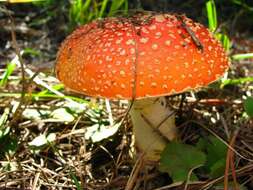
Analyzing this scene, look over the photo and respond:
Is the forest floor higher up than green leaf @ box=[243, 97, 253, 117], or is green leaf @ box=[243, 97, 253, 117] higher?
green leaf @ box=[243, 97, 253, 117]

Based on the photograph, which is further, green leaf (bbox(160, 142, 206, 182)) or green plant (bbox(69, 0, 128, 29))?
green plant (bbox(69, 0, 128, 29))

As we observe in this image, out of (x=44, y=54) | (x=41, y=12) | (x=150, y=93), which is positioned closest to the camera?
(x=150, y=93)

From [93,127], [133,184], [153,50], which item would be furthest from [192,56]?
[93,127]

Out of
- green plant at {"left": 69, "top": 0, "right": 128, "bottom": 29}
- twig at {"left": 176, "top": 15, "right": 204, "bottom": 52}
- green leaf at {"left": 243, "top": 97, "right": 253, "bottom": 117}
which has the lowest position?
green leaf at {"left": 243, "top": 97, "right": 253, "bottom": 117}

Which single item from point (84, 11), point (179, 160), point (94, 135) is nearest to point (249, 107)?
point (179, 160)

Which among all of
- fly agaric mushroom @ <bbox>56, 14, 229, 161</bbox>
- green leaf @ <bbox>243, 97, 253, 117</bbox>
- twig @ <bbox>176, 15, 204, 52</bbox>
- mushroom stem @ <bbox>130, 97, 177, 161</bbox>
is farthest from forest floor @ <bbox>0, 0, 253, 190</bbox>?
twig @ <bbox>176, 15, 204, 52</bbox>

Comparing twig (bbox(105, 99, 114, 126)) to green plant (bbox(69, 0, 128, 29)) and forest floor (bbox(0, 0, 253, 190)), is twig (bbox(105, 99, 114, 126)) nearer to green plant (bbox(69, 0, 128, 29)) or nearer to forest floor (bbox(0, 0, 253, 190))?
forest floor (bbox(0, 0, 253, 190))

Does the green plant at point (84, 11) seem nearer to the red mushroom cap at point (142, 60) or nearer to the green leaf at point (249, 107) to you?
the red mushroom cap at point (142, 60)

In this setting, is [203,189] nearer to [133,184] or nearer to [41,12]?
[133,184]
